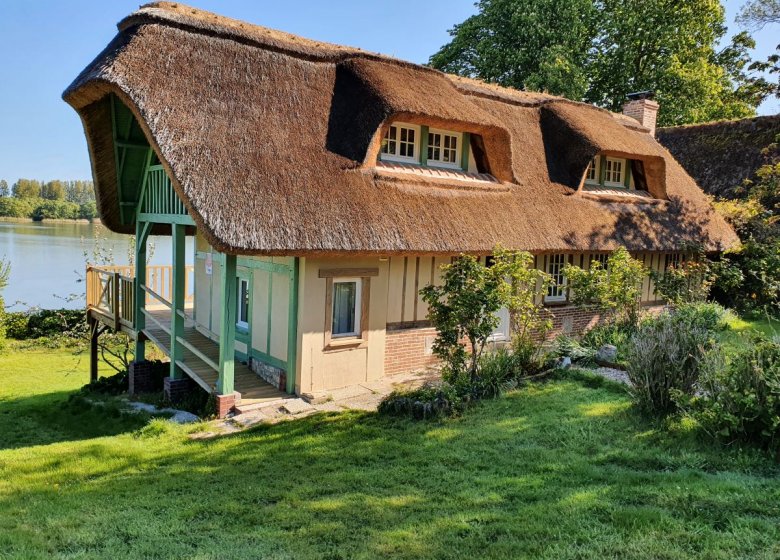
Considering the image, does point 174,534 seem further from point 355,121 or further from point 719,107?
point 719,107

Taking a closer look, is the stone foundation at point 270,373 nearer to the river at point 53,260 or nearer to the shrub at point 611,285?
the shrub at point 611,285

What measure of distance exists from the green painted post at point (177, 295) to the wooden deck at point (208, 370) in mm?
214

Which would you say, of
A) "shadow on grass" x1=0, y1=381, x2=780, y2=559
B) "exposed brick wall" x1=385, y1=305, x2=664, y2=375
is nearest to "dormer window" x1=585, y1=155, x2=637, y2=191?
"exposed brick wall" x1=385, y1=305, x2=664, y2=375

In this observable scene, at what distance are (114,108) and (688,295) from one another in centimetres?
1325

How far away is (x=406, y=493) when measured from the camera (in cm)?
496

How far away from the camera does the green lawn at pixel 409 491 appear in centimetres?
386

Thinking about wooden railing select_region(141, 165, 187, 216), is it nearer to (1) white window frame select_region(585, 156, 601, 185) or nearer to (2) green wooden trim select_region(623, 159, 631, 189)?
(1) white window frame select_region(585, 156, 601, 185)

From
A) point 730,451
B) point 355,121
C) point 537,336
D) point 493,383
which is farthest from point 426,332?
point 730,451

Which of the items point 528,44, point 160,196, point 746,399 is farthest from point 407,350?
point 528,44

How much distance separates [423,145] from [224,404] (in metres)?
5.94

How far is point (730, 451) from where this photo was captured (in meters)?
5.43

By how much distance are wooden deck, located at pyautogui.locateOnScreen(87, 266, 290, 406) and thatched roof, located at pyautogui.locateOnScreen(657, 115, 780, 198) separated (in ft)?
54.0

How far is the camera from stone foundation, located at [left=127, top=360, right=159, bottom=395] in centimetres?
1146

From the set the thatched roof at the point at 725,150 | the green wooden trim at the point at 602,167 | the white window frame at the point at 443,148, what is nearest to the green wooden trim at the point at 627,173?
the green wooden trim at the point at 602,167
